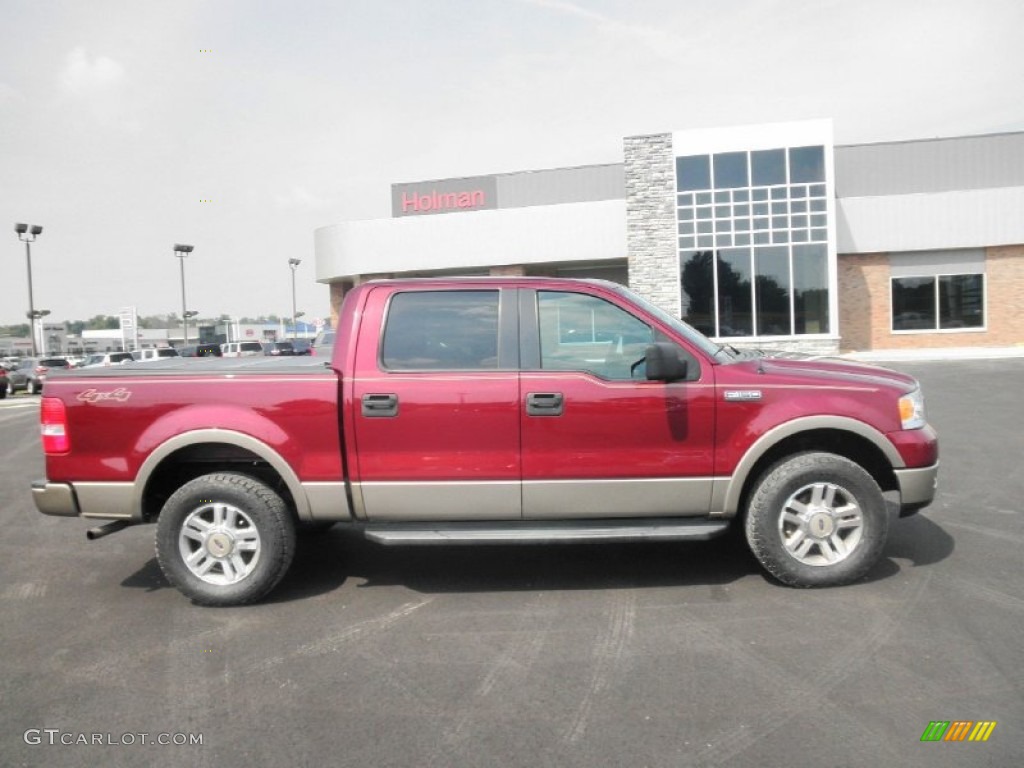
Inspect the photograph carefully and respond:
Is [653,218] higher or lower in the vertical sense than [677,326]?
higher

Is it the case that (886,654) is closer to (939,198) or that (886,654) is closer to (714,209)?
(714,209)

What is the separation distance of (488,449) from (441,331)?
2.68ft

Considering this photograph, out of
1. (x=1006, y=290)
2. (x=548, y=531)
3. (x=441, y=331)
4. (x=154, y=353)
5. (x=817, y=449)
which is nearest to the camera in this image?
(x=548, y=531)

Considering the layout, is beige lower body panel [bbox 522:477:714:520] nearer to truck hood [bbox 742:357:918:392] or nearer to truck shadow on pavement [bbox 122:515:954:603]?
truck shadow on pavement [bbox 122:515:954:603]

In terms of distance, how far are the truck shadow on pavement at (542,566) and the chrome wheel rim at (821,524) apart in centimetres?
33

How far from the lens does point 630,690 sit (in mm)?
3379

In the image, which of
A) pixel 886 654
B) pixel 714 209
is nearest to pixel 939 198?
pixel 714 209

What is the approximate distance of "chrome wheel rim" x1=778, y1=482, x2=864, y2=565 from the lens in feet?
14.8

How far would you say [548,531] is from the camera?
442cm

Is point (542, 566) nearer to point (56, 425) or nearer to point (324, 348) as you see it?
point (56, 425)

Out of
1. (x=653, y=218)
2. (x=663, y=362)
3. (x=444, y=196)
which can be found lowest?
(x=663, y=362)

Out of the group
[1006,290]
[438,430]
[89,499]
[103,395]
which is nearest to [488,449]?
[438,430]

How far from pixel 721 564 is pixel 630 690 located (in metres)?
1.98

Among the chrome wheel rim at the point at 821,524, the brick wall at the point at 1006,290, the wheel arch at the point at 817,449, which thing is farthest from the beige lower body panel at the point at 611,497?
the brick wall at the point at 1006,290
